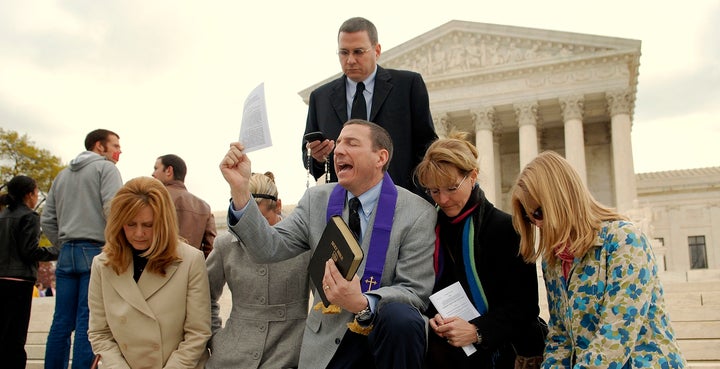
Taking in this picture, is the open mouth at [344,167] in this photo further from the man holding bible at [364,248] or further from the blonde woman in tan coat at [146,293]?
the blonde woman in tan coat at [146,293]

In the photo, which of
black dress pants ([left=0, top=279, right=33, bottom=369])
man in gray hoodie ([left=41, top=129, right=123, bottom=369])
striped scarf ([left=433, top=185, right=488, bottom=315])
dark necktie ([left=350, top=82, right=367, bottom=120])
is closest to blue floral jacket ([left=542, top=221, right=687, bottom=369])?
striped scarf ([left=433, top=185, right=488, bottom=315])

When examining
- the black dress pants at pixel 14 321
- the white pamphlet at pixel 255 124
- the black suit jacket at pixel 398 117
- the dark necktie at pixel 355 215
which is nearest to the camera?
the white pamphlet at pixel 255 124

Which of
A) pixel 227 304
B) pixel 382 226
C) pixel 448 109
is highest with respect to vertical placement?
pixel 448 109

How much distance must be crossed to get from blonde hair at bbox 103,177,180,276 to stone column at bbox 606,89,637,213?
27.5 m

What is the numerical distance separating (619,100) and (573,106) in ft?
7.01

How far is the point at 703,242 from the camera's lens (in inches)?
1417

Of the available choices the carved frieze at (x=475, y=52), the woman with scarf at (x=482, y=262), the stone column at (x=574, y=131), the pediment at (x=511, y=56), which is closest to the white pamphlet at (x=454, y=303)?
the woman with scarf at (x=482, y=262)

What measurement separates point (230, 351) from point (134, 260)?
1.01m

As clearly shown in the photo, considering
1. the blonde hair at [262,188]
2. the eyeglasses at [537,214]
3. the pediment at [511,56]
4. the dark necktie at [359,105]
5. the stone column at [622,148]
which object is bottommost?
the eyeglasses at [537,214]

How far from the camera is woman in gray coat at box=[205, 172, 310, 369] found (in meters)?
4.25

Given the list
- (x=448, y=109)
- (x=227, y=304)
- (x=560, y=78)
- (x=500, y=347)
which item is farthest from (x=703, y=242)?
(x=500, y=347)

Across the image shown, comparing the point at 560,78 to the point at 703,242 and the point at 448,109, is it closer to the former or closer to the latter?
the point at 448,109

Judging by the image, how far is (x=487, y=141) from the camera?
31672 millimetres

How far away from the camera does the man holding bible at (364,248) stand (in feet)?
11.4
